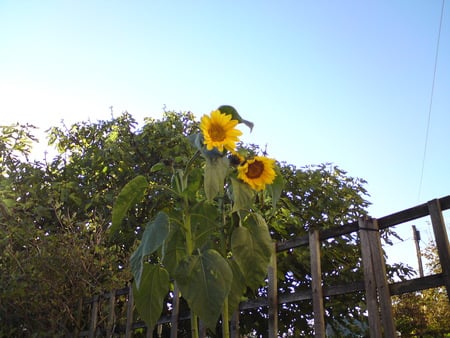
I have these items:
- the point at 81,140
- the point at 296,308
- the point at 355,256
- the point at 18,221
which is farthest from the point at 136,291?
the point at 81,140

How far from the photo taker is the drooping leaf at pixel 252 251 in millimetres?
1523

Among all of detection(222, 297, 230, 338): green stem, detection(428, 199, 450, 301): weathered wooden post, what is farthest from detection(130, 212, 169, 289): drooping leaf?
detection(428, 199, 450, 301): weathered wooden post

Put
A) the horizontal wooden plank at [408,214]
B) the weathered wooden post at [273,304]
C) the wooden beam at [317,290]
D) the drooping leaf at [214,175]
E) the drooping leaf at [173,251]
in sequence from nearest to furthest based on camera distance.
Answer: the drooping leaf at [214,175] < the drooping leaf at [173,251] < the horizontal wooden plank at [408,214] < the wooden beam at [317,290] < the weathered wooden post at [273,304]

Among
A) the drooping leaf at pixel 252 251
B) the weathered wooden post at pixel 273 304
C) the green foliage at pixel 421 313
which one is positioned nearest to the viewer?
the drooping leaf at pixel 252 251

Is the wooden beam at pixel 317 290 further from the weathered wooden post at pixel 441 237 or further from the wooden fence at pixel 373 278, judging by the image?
the weathered wooden post at pixel 441 237

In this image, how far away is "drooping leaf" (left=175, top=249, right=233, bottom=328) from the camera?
56.1 inches

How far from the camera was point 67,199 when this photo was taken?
19.2 ft

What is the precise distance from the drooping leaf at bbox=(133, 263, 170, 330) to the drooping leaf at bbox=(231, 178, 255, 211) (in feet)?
1.45

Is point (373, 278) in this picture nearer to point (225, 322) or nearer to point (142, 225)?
point (225, 322)

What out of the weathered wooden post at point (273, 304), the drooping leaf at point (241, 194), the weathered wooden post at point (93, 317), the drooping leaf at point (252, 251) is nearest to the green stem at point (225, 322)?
the drooping leaf at point (252, 251)

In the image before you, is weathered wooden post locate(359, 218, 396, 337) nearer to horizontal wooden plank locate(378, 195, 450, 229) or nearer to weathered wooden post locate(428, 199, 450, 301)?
horizontal wooden plank locate(378, 195, 450, 229)

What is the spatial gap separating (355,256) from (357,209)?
90 centimetres

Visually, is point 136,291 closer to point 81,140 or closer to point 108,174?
point 108,174

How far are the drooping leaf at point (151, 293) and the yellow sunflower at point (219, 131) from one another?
57 cm
